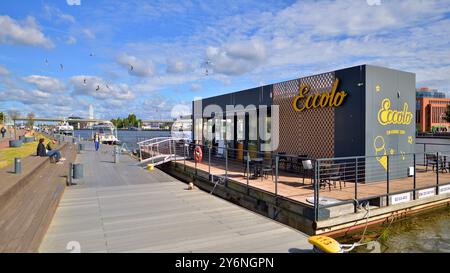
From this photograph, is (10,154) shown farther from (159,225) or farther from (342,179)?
(342,179)

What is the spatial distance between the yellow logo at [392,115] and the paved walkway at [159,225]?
5830mm

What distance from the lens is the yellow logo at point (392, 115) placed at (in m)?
9.98

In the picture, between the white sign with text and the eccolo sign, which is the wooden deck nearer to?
the white sign with text

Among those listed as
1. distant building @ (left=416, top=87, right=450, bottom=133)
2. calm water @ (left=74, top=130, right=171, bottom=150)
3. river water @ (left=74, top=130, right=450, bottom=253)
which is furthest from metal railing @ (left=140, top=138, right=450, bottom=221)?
distant building @ (left=416, top=87, right=450, bottom=133)

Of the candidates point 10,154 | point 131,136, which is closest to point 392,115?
point 10,154

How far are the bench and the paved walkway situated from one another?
29 cm

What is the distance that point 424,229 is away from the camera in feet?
25.1

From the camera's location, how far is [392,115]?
1038cm

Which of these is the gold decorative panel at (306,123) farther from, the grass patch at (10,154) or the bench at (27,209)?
the grass patch at (10,154)

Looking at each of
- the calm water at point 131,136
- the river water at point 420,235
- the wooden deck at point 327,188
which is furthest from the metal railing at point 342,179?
the calm water at point 131,136

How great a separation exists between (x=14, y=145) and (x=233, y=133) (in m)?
16.5
